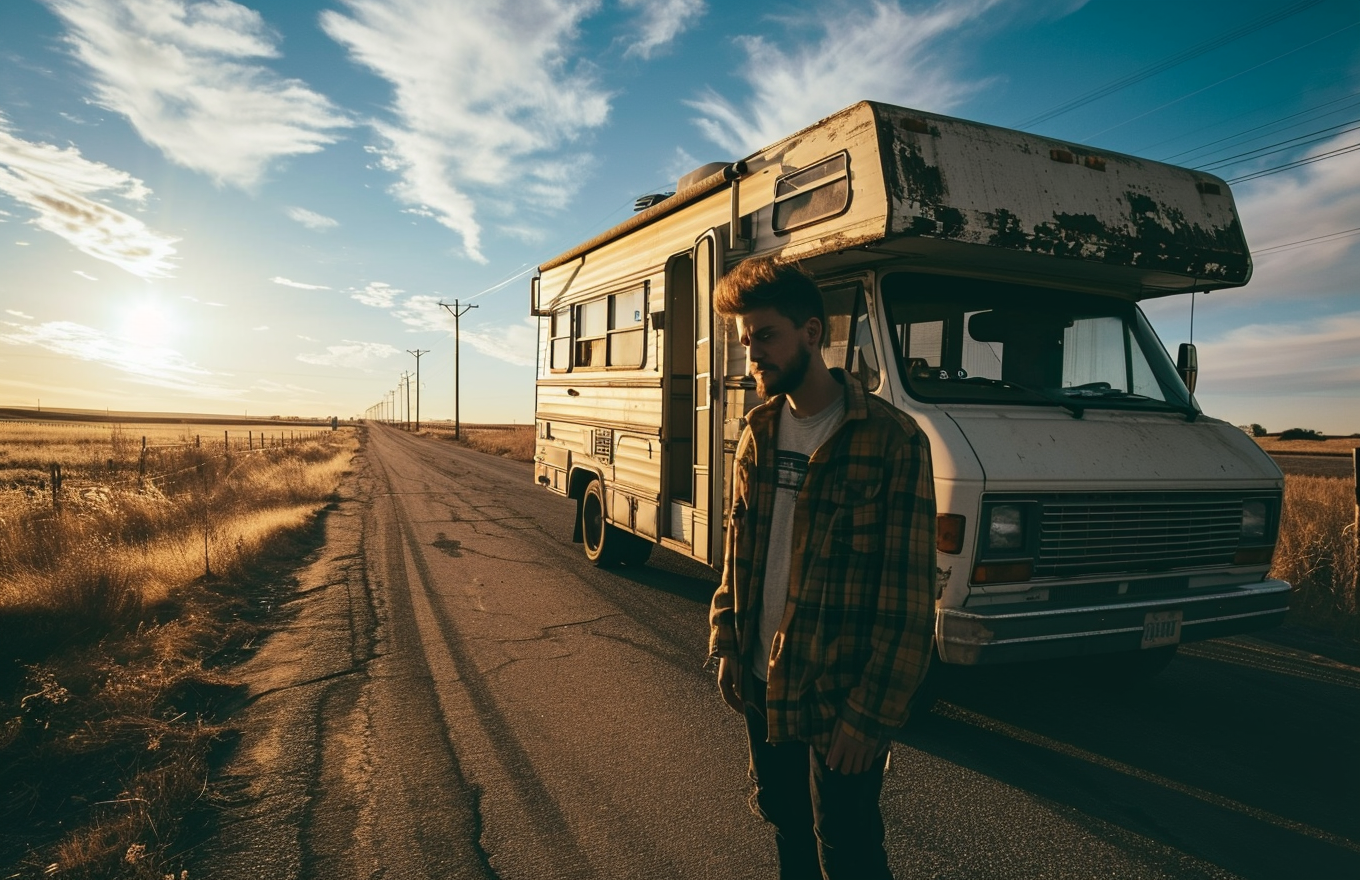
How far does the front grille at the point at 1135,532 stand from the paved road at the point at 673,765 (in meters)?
0.91

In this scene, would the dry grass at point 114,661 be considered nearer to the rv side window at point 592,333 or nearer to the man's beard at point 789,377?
the man's beard at point 789,377

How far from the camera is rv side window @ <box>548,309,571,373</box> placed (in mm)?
8828

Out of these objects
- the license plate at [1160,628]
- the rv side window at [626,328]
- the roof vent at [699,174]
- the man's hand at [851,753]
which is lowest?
the license plate at [1160,628]

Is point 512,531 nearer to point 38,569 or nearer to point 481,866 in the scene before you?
point 38,569

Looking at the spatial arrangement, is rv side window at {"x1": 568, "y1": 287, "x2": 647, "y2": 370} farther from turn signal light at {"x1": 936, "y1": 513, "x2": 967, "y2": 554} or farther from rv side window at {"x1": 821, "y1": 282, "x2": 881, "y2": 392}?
turn signal light at {"x1": 936, "y1": 513, "x2": 967, "y2": 554}

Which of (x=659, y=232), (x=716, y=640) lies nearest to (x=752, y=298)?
(x=716, y=640)

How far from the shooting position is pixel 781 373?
1.87m

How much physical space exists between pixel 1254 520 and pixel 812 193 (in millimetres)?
3025

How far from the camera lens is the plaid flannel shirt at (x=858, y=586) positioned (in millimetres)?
1682

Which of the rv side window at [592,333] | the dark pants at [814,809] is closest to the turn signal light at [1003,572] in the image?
the dark pants at [814,809]

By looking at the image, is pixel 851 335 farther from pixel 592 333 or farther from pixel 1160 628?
pixel 592 333

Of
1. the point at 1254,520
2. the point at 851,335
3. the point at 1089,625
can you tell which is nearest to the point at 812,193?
the point at 851,335

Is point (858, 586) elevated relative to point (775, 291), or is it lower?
lower

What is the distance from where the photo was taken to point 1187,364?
15.8 feet
